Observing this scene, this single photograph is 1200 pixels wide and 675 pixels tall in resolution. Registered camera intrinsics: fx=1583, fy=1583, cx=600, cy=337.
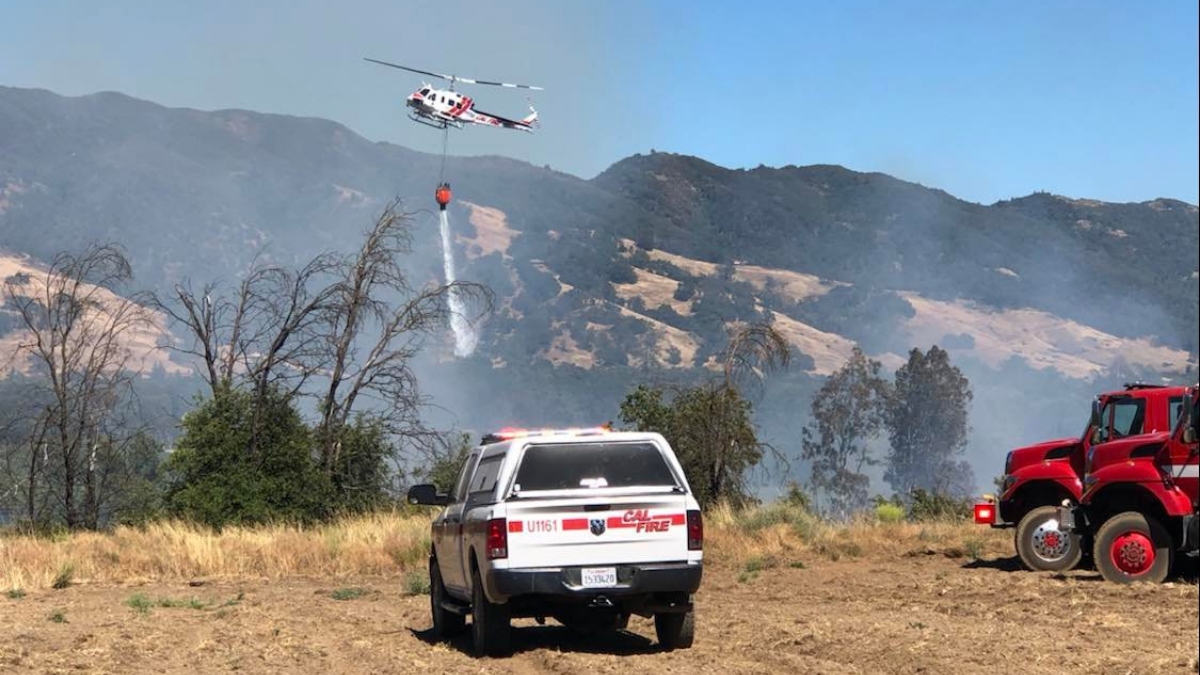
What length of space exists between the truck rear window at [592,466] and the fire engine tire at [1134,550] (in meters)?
7.34

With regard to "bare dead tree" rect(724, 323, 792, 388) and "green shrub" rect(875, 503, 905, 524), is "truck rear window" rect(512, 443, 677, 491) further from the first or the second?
"green shrub" rect(875, 503, 905, 524)

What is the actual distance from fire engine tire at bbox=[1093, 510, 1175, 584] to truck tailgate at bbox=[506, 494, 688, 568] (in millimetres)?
7399

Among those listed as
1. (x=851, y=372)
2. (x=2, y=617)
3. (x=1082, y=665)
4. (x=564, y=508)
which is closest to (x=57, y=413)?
(x=2, y=617)

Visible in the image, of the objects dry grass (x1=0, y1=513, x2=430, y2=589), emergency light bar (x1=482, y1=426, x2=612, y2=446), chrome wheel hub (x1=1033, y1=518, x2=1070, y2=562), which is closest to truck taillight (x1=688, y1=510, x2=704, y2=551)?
emergency light bar (x1=482, y1=426, x2=612, y2=446)

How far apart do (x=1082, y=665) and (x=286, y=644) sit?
7.08m

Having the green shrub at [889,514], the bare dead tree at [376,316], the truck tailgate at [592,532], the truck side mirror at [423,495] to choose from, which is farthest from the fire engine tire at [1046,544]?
the bare dead tree at [376,316]

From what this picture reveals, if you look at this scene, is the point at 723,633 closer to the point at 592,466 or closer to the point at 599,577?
the point at 599,577

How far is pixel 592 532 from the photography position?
13516 mm

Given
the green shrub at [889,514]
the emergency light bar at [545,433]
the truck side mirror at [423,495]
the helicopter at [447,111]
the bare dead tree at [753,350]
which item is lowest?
the green shrub at [889,514]

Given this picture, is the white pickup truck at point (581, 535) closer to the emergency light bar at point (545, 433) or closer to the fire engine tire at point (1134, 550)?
the emergency light bar at point (545, 433)

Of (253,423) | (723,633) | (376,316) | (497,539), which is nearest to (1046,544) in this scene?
(723,633)

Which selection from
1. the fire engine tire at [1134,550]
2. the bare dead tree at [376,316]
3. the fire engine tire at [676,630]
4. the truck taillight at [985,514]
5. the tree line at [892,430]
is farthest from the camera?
the tree line at [892,430]

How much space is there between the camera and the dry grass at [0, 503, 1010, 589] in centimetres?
2319

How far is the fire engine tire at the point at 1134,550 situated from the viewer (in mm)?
18500
